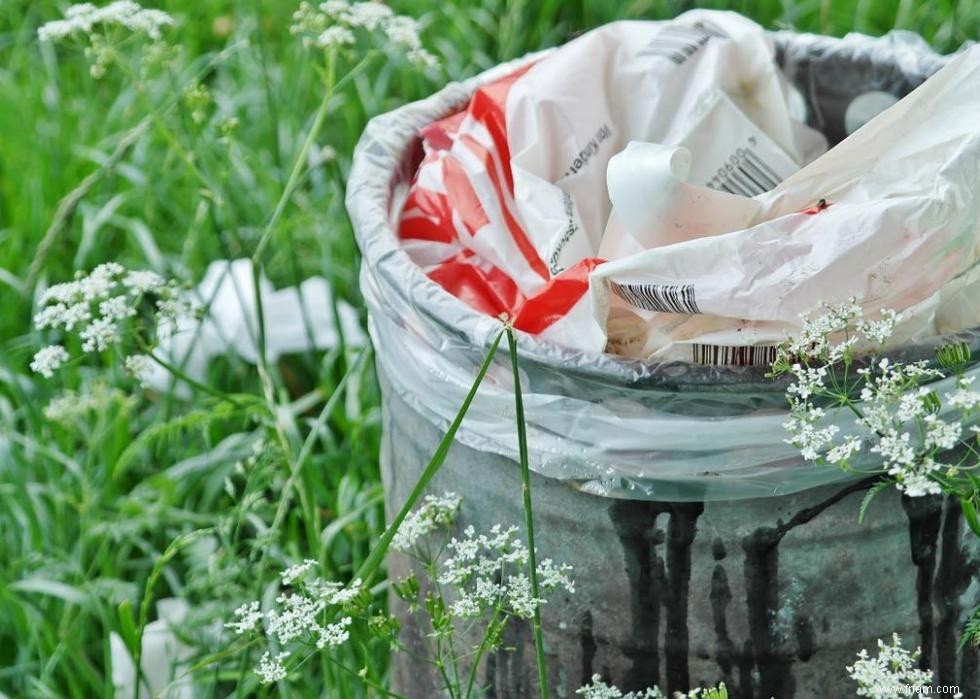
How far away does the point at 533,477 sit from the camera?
1.23 metres

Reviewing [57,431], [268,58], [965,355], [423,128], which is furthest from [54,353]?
[268,58]

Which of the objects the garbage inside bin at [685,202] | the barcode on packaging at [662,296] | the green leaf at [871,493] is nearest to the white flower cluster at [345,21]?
the garbage inside bin at [685,202]

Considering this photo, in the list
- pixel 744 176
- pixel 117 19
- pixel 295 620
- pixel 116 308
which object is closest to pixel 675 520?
pixel 295 620

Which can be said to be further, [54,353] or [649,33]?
[649,33]

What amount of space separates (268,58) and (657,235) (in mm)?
1717

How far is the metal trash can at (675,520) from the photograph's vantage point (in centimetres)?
114

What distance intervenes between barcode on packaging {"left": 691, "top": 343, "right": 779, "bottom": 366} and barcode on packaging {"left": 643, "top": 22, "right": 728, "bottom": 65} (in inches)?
19.7

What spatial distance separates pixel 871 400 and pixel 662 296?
0.21 m

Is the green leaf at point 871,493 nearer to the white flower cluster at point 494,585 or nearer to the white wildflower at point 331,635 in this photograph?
the white flower cluster at point 494,585

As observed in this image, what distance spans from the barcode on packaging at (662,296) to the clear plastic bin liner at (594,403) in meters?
0.08

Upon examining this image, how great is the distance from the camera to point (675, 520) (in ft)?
3.88

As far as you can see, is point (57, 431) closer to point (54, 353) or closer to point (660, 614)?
point (54, 353)

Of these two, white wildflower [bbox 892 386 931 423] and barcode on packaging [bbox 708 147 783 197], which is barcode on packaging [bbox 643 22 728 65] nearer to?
barcode on packaging [bbox 708 147 783 197]

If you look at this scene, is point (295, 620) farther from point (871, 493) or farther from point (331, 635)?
point (871, 493)
